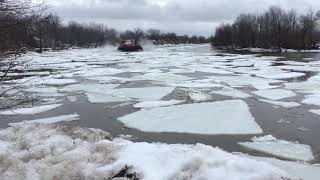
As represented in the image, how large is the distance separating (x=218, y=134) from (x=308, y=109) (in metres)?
3.67

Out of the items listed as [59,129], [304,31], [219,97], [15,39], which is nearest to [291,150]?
[59,129]

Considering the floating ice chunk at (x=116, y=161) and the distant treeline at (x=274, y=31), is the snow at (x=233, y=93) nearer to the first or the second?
the floating ice chunk at (x=116, y=161)

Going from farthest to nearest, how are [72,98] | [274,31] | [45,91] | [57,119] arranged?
[274,31], [45,91], [72,98], [57,119]

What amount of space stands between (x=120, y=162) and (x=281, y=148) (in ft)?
10.1

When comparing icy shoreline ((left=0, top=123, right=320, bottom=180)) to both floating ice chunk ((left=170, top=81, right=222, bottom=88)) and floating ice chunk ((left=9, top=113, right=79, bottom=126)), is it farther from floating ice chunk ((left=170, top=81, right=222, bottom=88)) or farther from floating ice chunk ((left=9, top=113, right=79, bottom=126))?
floating ice chunk ((left=170, top=81, right=222, bottom=88))

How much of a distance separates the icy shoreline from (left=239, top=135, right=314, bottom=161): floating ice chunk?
658 mm

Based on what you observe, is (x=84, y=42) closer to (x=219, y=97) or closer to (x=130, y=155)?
(x=219, y=97)

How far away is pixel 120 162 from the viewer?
6227mm

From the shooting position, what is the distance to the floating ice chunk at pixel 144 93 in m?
13.9

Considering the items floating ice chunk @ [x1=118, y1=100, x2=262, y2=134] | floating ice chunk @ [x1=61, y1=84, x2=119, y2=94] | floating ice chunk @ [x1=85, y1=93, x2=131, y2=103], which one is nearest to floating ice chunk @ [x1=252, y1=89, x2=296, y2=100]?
floating ice chunk @ [x1=118, y1=100, x2=262, y2=134]

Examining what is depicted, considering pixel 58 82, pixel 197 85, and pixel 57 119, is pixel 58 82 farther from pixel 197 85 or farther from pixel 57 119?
pixel 57 119

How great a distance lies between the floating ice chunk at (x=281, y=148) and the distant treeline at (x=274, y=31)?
5715 cm

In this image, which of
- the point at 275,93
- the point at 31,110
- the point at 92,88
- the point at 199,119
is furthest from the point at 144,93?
the point at 199,119

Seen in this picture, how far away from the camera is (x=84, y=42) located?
338ft
